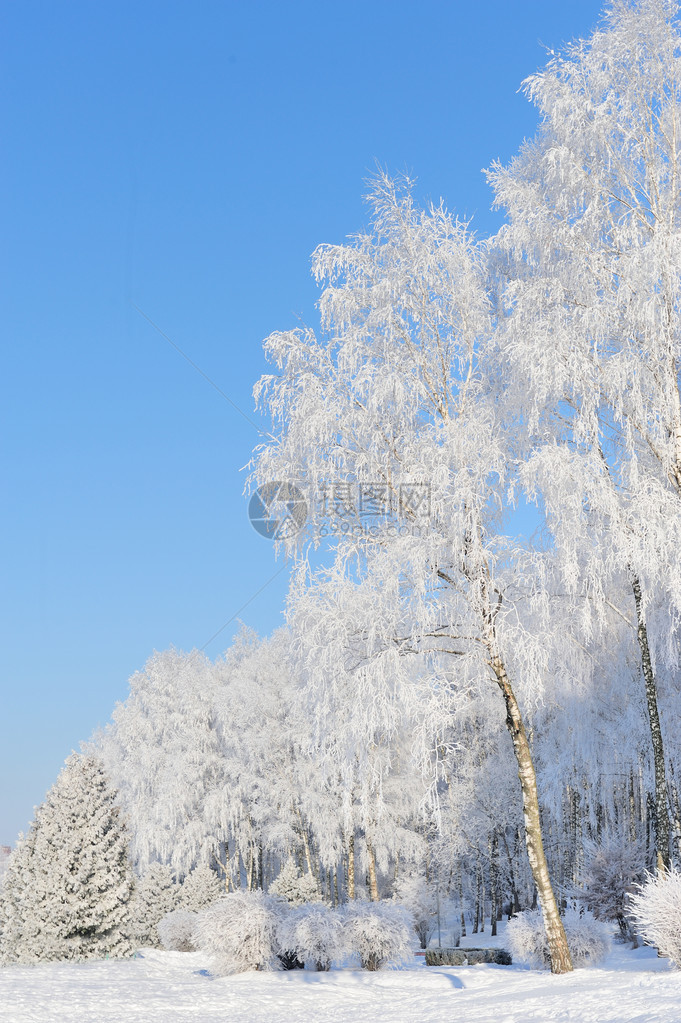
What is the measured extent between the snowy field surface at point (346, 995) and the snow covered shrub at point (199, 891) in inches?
314

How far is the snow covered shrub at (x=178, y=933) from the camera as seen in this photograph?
19.1 m

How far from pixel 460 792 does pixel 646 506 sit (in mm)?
18098

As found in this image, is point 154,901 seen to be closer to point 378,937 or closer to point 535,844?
point 378,937

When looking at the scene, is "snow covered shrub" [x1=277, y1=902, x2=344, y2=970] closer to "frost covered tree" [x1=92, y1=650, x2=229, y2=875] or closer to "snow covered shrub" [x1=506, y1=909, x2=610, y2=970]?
"snow covered shrub" [x1=506, y1=909, x2=610, y2=970]

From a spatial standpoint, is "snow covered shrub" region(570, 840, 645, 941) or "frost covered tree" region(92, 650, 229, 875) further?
"frost covered tree" region(92, 650, 229, 875)

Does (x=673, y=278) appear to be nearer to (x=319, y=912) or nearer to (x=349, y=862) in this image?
(x=319, y=912)

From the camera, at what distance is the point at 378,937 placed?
43.3ft

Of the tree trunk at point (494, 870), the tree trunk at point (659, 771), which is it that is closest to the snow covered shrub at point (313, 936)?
the tree trunk at point (659, 771)

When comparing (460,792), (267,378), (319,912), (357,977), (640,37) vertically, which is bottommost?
(357,977)

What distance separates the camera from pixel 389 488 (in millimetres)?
9352

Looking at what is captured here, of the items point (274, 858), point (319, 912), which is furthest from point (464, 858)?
point (319, 912)
